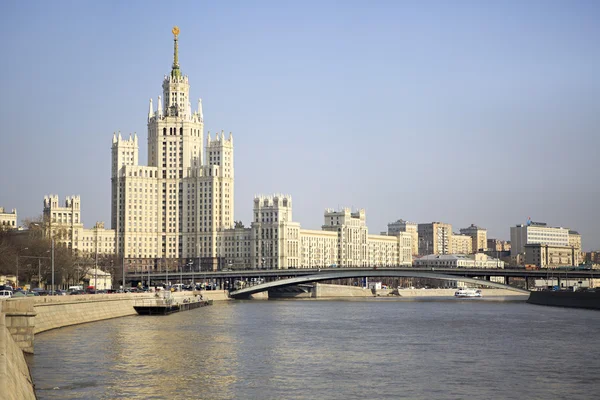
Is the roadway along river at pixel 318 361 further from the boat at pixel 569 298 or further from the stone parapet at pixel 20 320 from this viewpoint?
the boat at pixel 569 298

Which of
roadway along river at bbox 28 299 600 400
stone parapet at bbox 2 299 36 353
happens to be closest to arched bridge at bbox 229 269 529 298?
roadway along river at bbox 28 299 600 400

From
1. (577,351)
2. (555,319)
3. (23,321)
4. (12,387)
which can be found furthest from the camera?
(555,319)

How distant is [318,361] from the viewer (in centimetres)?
5553

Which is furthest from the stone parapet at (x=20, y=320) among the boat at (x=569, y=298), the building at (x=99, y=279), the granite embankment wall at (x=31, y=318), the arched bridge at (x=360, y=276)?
the arched bridge at (x=360, y=276)

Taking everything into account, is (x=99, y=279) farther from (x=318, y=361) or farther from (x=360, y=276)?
(x=318, y=361)

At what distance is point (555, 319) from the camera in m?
96.6

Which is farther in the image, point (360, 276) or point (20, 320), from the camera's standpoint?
point (360, 276)

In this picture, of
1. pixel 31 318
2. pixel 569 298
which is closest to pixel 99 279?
pixel 569 298

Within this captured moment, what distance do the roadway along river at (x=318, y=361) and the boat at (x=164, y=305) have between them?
18386mm

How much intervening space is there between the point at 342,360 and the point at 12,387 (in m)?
28.9

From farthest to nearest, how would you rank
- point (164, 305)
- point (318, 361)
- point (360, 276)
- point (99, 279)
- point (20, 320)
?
point (360, 276) → point (99, 279) → point (164, 305) → point (318, 361) → point (20, 320)

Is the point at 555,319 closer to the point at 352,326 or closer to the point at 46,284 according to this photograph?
the point at 352,326

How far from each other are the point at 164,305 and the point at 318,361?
5960cm

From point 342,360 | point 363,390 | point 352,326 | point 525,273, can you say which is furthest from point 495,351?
point 525,273
